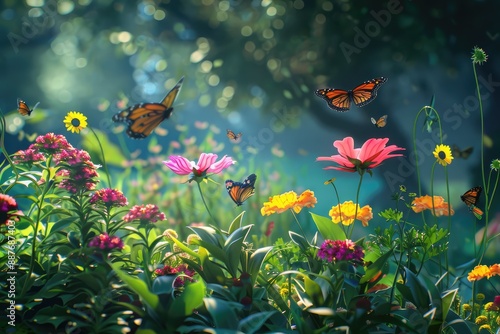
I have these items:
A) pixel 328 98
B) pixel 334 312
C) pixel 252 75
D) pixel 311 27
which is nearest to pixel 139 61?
pixel 252 75

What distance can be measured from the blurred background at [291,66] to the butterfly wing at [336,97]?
2.73 meters

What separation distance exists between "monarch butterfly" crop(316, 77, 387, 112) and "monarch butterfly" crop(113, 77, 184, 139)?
0.84 metres

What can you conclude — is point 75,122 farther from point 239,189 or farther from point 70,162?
point 239,189

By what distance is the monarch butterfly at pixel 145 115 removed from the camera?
250cm

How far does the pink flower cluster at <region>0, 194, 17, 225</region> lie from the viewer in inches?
85.1

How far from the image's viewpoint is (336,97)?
313cm

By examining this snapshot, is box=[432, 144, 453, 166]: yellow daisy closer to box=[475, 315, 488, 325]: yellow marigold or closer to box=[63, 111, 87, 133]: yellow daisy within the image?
box=[475, 315, 488, 325]: yellow marigold

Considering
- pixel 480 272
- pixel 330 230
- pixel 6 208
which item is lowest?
pixel 480 272

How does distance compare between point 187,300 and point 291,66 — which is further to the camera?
point 291,66

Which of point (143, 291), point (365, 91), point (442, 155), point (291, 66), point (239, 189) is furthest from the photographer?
point (291, 66)

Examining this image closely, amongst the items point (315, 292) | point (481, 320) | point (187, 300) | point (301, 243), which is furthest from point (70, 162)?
point (481, 320)

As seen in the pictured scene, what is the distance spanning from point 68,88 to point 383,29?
18.1 feet

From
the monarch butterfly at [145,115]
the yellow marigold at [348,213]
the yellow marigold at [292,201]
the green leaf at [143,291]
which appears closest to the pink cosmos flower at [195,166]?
the monarch butterfly at [145,115]

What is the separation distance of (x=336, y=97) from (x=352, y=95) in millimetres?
95
